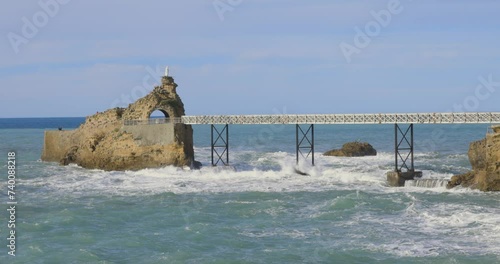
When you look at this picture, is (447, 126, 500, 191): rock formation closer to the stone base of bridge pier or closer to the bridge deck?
the bridge deck

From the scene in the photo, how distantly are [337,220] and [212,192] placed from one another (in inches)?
445

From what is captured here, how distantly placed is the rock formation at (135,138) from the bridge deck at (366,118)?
2.43 m

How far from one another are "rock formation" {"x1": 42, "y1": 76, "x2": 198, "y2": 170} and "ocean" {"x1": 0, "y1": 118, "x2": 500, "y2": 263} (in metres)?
2.60

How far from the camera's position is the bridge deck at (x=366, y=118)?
42562mm

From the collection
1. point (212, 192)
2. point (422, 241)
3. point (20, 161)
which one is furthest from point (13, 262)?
point (20, 161)

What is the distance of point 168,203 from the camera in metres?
37.6

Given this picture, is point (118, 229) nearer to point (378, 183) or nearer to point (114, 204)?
point (114, 204)

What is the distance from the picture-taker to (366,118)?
48.5 metres

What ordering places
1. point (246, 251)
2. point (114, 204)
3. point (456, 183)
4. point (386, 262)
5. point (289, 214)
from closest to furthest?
point (386, 262) < point (246, 251) < point (289, 214) < point (114, 204) < point (456, 183)

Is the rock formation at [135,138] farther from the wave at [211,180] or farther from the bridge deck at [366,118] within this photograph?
the bridge deck at [366,118]

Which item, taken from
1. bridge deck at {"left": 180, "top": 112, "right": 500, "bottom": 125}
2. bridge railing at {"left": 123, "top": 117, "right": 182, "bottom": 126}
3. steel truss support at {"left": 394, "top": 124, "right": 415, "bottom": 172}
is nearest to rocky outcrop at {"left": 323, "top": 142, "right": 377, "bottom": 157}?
steel truss support at {"left": 394, "top": 124, "right": 415, "bottom": 172}

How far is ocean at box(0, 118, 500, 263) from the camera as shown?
2603 cm

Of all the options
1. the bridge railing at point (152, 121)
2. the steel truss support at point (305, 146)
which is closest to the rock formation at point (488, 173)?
the steel truss support at point (305, 146)

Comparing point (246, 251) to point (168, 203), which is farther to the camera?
point (168, 203)
